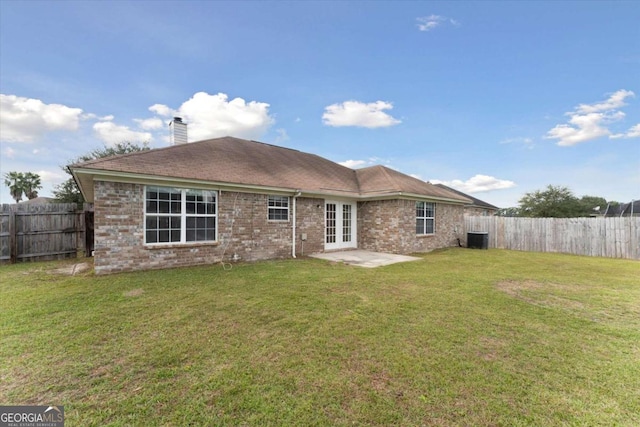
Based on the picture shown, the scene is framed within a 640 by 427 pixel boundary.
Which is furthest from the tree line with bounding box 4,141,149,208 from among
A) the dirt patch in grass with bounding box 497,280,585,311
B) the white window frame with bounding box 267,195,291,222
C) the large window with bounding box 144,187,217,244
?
the dirt patch in grass with bounding box 497,280,585,311

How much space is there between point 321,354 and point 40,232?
42.0 ft

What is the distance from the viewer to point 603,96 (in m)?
11.9

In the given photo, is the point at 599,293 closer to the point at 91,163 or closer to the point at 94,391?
the point at 94,391

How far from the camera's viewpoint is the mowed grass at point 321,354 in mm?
2250

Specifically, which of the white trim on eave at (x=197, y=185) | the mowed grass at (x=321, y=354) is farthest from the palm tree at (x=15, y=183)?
the mowed grass at (x=321, y=354)

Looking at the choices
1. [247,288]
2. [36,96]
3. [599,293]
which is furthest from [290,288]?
[36,96]

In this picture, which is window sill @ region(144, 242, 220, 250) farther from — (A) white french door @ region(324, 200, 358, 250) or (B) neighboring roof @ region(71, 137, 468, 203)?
(A) white french door @ region(324, 200, 358, 250)

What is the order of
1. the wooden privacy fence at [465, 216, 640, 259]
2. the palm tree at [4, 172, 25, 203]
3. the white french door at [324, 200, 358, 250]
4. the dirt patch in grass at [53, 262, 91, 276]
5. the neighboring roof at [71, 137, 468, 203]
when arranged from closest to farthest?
the neighboring roof at [71, 137, 468, 203]
the dirt patch in grass at [53, 262, 91, 276]
the wooden privacy fence at [465, 216, 640, 259]
the white french door at [324, 200, 358, 250]
the palm tree at [4, 172, 25, 203]

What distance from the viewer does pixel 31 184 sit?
3475 centimetres

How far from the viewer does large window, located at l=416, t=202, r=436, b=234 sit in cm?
1311

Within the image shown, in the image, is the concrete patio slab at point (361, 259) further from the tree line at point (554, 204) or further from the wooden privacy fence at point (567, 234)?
the tree line at point (554, 204)

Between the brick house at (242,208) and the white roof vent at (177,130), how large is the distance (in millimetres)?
1191

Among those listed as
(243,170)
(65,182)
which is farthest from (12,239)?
(65,182)

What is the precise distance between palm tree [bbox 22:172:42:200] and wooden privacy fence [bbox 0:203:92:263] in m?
37.0
